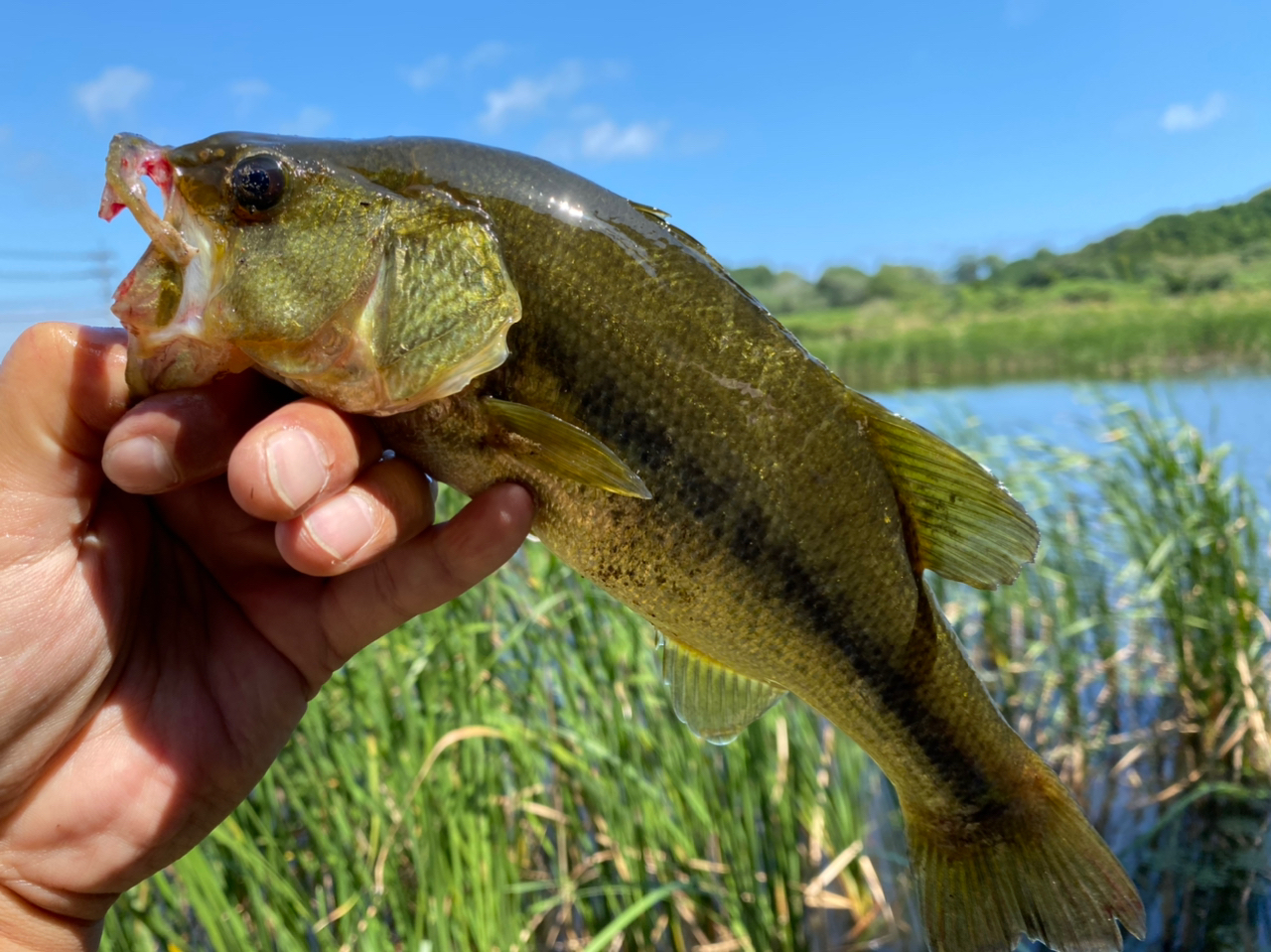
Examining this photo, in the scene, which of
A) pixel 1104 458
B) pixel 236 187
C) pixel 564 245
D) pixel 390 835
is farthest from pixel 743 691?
pixel 1104 458

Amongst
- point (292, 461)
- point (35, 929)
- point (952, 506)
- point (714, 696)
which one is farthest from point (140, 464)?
point (952, 506)

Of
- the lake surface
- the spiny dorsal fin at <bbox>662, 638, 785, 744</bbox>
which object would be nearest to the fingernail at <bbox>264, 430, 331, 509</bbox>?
the spiny dorsal fin at <bbox>662, 638, 785, 744</bbox>

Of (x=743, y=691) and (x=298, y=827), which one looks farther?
(x=298, y=827)

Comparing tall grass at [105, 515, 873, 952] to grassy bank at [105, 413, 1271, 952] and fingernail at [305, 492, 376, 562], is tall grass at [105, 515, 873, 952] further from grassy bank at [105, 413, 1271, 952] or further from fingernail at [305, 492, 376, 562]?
fingernail at [305, 492, 376, 562]

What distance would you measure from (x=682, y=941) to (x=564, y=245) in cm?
331

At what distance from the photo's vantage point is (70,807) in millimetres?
1824

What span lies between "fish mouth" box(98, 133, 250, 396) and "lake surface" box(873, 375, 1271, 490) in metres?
1.49

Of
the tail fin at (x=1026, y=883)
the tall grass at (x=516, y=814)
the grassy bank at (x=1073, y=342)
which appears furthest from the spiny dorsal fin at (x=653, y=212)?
the grassy bank at (x=1073, y=342)

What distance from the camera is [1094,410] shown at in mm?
6844

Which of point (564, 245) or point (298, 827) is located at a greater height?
point (564, 245)

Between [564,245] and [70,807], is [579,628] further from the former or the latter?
[564,245]

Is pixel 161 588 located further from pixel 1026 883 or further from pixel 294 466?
pixel 1026 883

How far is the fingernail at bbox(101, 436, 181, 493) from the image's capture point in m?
1.51

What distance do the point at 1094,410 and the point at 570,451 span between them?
650 centimetres
